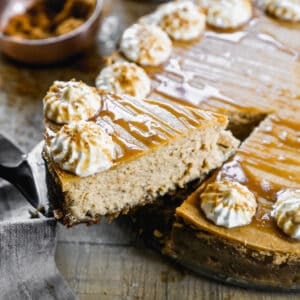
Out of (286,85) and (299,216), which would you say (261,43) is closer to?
(286,85)

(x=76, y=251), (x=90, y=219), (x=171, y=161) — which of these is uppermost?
(x=171, y=161)

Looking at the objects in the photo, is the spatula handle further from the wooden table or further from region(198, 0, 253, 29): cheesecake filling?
region(198, 0, 253, 29): cheesecake filling

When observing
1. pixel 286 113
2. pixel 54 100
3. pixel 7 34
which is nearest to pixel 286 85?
pixel 286 113

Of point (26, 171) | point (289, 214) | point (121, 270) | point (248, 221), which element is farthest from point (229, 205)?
point (26, 171)

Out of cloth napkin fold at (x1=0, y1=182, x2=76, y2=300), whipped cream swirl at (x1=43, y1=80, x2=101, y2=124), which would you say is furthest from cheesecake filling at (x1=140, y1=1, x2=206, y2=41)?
cloth napkin fold at (x1=0, y1=182, x2=76, y2=300)

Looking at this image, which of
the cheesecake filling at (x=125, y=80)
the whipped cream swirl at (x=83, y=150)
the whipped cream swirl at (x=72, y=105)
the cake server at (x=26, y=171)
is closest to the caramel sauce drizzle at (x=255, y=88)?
the cheesecake filling at (x=125, y=80)

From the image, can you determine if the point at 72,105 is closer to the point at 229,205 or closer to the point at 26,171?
the point at 26,171
